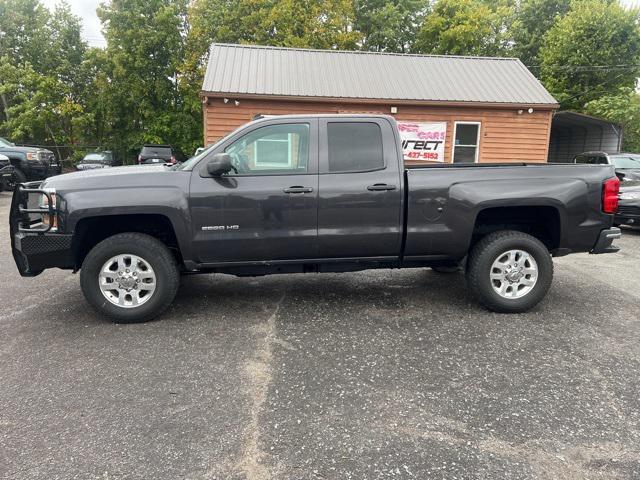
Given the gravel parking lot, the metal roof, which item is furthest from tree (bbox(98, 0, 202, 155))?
the gravel parking lot

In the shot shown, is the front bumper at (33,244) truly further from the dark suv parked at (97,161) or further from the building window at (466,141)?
the dark suv parked at (97,161)

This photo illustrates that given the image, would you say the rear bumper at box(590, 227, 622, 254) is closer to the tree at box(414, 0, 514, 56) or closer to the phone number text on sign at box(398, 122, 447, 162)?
the phone number text on sign at box(398, 122, 447, 162)

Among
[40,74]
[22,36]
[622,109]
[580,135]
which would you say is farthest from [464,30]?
[22,36]

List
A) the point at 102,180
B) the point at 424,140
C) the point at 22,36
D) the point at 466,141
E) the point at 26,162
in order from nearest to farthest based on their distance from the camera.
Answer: the point at 102,180 → the point at 26,162 → the point at 424,140 → the point at 466,141 → the point at 22,36

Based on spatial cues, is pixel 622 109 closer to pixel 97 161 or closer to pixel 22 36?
pixel 97 161

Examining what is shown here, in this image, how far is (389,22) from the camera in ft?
103

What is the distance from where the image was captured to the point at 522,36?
101ft

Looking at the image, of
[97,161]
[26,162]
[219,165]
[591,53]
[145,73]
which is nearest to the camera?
[219,165]

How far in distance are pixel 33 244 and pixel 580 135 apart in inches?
1016

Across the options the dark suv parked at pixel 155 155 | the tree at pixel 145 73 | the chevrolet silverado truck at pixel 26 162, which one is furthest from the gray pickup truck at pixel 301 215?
the tree at pixel 145 73

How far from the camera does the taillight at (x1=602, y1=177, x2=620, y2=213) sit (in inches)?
176

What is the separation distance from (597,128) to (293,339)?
23.4m

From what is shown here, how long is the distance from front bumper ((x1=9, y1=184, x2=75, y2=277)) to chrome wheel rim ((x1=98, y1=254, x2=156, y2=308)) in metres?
0.37

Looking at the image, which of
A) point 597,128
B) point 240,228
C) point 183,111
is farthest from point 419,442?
point 183,111
